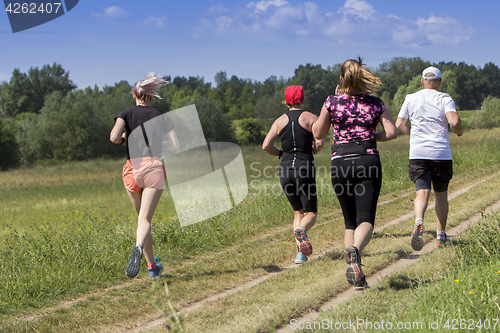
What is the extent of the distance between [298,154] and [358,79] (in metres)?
1.57

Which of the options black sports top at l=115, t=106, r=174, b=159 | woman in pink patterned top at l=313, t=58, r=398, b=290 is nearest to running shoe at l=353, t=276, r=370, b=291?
woman in pink patterned top at l=313, t=58, r=398, b=290

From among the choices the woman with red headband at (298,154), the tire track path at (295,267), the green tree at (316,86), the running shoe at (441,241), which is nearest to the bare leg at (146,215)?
the tire track path at (295,267)

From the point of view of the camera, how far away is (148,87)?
Result: 16.8 ft

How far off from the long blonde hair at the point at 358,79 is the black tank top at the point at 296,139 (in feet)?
3.99

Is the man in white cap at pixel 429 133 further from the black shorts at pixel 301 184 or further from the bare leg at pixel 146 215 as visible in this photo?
the bare leg at pixel 146 215

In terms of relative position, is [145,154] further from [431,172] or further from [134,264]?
[431,172]

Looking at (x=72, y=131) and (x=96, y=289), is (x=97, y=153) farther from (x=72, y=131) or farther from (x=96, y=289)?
(x=96, y=289)

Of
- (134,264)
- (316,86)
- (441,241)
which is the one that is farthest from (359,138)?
(316,86)

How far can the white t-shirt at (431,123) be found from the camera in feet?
17.2

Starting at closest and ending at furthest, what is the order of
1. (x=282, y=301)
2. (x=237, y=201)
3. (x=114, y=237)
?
(x=282, y=301) < (x=114, y=237) < (x=237, y=201)

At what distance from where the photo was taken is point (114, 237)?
22.6ft

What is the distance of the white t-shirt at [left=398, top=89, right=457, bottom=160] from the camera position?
206 inches

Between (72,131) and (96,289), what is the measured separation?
65952 mm

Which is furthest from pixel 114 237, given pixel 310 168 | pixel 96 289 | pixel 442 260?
pixel 442 260
